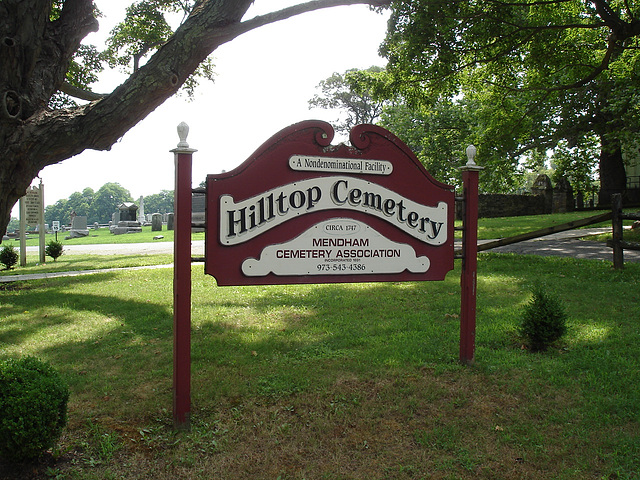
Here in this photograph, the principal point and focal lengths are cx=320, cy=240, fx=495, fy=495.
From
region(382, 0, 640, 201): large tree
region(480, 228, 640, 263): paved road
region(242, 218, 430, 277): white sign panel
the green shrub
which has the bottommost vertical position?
the green shrub

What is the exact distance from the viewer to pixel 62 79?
6688 millimetres

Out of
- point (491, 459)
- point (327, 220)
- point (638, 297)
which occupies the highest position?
point (327, 220)

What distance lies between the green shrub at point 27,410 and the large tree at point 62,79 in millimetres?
3344

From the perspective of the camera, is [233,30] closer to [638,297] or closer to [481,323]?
[481,323]

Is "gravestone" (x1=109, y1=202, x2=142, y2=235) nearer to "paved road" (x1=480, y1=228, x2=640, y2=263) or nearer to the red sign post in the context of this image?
"paved road" (x1=480, y1=228, x2=640, y2=263)

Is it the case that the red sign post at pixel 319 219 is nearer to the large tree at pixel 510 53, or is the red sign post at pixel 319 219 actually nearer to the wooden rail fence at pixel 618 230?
the wooden rail fence at pixel 618 230

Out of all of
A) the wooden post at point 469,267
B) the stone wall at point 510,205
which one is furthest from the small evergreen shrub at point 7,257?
the stone wall at point 510,205

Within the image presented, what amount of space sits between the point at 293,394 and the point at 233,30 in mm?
5346

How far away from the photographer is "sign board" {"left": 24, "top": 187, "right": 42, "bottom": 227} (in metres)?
16.1

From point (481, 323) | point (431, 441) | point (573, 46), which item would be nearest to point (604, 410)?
point (431, 441)

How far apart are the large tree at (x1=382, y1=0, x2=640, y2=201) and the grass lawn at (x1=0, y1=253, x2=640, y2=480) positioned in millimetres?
5622

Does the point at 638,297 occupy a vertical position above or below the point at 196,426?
above

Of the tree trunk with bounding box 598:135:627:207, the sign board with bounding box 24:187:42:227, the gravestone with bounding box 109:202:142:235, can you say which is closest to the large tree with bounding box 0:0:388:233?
the sign board with bounding box 24:187:42:227

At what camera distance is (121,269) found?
41.9 ft
